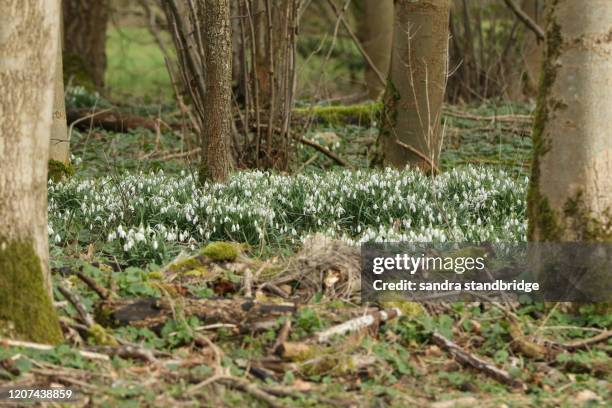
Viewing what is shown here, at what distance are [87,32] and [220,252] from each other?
525 inches

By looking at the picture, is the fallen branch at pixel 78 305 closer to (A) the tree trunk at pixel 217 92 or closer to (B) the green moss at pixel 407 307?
(B) the green moss at pixel 407 307

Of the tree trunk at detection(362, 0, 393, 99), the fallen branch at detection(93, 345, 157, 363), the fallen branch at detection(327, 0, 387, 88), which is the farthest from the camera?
the tree trunk at detection(362, 0, 393, 99)

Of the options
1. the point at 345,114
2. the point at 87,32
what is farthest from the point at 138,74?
the point at 345,114

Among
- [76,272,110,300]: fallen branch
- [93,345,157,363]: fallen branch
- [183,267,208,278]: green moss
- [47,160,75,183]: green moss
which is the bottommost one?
[93,345,157,363]: fallen branch

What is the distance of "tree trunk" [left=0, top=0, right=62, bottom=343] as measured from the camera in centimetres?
455

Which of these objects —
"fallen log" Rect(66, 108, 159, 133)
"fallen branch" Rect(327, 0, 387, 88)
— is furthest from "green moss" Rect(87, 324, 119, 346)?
"fallen log" Rect(66, 108, 159, 133)

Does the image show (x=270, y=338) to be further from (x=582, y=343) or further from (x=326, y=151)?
(x=326, y=151)

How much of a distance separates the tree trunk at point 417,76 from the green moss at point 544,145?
3.75 metres

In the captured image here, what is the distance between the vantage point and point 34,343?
4680mm

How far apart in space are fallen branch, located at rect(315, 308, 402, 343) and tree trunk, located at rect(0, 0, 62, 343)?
4.43ft

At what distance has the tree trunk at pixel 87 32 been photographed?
18.4m

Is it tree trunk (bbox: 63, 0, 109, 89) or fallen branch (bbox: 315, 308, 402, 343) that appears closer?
fallen branch (bbox: 315, 308, 402, 343)

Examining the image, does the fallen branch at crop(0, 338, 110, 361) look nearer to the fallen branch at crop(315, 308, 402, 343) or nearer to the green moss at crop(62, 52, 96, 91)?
the fallen branch at crop(315, 308, 402, 343)

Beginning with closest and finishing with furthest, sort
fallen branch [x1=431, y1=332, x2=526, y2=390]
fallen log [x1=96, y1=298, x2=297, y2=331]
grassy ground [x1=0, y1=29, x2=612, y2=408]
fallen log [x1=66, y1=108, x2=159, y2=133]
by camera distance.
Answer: grassy ground [x1=0, y1=29, x2=612, y2=408]
fallen branch [x1=431, y1=332, x2=526, y2=390]
fallen log [x1=96, y1=298, x2=297, y2=331]
fallen log [x1=66, y1=108, x2=159, y2=133]
